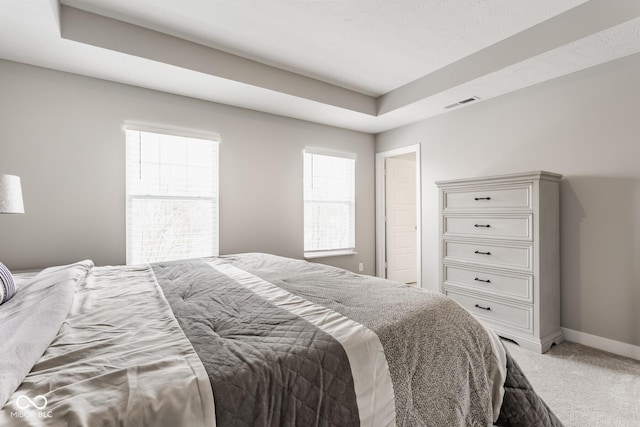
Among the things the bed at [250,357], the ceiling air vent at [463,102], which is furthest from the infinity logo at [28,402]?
the ceiling air vent at [463,102]

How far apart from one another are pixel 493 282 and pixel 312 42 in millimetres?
2773

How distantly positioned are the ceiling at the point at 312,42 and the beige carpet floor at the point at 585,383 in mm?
2434

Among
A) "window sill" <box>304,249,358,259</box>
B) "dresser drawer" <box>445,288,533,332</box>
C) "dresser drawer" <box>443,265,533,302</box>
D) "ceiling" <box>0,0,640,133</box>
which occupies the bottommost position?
"dresser drawer" <box>445,288,533,332</box>

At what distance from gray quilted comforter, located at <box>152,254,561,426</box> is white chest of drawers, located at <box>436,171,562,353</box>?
143 cm

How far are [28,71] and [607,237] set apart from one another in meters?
5.13

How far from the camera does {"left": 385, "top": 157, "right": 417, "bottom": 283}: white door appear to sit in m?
4.80

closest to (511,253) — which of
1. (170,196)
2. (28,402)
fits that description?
(28,402)

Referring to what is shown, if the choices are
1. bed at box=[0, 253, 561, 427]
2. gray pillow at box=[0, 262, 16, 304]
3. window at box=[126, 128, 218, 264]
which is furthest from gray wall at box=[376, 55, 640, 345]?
gray pillow at box=[0, 262, 16, 304]

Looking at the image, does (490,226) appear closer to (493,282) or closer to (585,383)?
(493,282)

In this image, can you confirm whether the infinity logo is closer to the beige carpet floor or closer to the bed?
the bed

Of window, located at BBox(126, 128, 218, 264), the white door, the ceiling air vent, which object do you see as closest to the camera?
window, located at BBox(126, 128, 218, 264)

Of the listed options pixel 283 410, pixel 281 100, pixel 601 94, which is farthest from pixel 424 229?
pixel 283 410

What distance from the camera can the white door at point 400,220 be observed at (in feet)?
15.8

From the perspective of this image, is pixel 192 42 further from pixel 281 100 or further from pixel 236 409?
pixel 236 409
